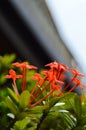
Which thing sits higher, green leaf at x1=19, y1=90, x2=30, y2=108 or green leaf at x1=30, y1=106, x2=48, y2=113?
green leaf at x1=19, y1=90, x2=30, y2=108

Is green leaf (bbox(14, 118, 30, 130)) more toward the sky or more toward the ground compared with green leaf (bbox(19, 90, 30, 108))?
more toward the ground

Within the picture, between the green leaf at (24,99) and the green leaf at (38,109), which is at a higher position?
the green leaf at (24,99)

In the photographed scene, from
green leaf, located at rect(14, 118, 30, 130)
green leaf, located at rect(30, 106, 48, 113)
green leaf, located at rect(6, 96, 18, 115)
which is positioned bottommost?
green leaf, located at rect(14, 118, 30, 130)

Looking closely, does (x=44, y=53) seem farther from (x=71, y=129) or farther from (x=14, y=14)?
(x=71, y=129)

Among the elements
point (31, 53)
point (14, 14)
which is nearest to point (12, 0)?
point (14, 14)

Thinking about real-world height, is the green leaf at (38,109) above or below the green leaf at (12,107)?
below

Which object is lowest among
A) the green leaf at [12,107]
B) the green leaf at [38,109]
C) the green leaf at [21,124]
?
the green leaf at [21,124]

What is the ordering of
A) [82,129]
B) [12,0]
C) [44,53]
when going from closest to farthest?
[82,129] → [12,0] → [44,53]

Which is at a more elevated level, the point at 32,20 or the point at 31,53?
the point at 32,20

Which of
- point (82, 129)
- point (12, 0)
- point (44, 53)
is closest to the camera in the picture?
point (82, 129)

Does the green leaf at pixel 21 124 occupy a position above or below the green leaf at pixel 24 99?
below

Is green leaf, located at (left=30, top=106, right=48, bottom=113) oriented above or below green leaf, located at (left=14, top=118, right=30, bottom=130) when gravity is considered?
above
